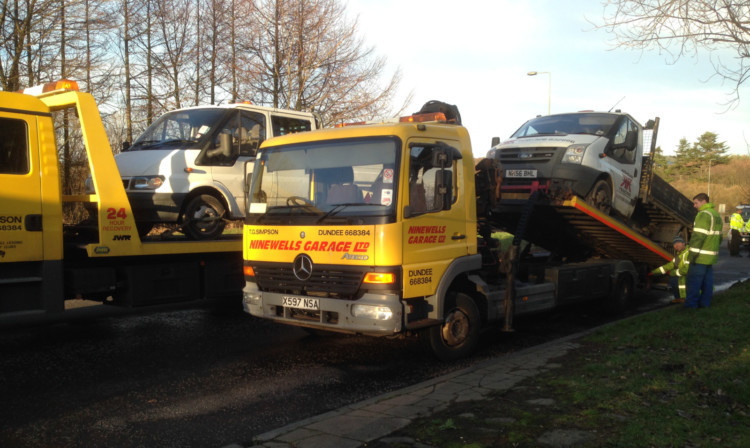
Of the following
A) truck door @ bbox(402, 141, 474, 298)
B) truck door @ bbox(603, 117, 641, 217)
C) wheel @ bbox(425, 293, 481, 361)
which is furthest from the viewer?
truck door @ bbox(603, 117, 641, 217)

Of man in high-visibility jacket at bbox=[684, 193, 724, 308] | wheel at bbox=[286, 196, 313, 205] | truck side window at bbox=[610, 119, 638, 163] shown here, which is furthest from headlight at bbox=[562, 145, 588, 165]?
wheel at bbox=[286, 196, 313, 205]

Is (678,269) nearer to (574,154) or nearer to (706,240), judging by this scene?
(706,240)

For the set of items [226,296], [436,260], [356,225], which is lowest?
[226,296]

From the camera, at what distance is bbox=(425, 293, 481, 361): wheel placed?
22.0 ft

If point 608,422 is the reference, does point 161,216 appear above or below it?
above

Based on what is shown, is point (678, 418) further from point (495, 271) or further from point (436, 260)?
point (495, 271)

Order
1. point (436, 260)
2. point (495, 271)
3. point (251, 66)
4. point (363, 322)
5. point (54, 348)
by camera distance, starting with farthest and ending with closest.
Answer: point (251, 66), point (495, 271), point (54, 348), point (436, 260), point (363, 322)

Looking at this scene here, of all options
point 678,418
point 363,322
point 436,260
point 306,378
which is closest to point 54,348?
point 306,378

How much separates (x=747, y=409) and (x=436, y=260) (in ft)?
9.94

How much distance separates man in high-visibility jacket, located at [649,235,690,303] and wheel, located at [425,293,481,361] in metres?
4.63

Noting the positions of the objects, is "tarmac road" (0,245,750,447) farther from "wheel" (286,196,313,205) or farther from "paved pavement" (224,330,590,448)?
"wheel" (286,196,313,205)

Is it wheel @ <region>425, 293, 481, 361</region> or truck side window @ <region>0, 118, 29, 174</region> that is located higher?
truck side window @ <region>0, 118, 29, 174</region>

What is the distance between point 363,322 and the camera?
5957 millimetres

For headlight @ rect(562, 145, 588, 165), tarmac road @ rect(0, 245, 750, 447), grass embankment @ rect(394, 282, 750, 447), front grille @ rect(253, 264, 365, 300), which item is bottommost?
tarmac road @ rect(0, 245, 750, 447)
